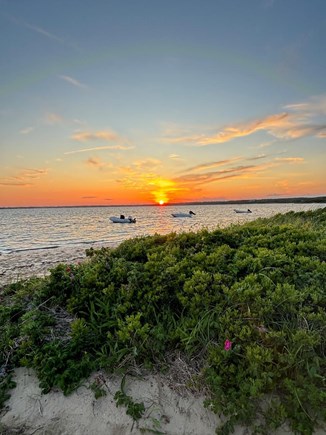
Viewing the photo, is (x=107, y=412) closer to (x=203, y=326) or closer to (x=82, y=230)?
(x=203, y=326)

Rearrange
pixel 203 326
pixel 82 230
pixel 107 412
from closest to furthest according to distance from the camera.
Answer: pixel 107 412 < pixel 203 326 < pixel 82 230

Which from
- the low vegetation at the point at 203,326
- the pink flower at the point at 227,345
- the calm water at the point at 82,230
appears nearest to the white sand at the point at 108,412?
the low vegetation at the point at 203,326

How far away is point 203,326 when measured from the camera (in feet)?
10.6

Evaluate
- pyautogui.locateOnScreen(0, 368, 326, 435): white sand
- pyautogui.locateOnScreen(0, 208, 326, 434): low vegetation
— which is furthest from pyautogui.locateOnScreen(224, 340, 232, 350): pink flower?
pyautogui.locateOnScreen(0, 368, 326, 435): white sand

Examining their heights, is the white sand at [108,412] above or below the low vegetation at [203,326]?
below

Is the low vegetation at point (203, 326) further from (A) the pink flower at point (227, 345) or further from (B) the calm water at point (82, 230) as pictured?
(B) the calm water at point (82, 230)

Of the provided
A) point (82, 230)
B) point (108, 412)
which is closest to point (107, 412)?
point (108, 412)

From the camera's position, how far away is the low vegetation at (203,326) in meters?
2.56

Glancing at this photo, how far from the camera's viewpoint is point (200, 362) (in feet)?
10.2

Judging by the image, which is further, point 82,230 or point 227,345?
point 82,230

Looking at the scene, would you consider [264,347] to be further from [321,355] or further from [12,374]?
[12,374]

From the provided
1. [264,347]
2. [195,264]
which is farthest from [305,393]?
[195,264]

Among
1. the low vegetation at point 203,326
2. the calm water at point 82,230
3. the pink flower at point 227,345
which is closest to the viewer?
the low vegetation at point 203,326

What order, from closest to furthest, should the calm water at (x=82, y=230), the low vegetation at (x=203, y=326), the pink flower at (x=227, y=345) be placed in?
the low vegetation at (x=203, y=326), the pink flower at (x=227, y=345), the calm water at (x=82, y=230)
